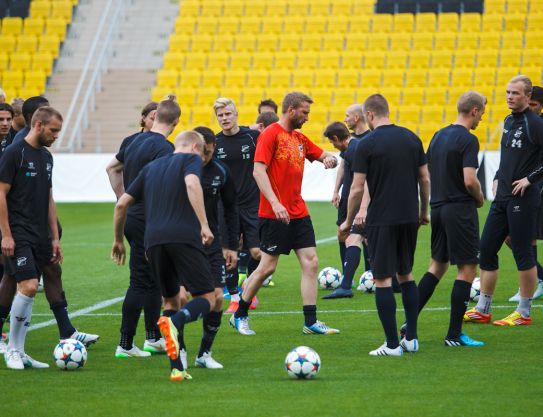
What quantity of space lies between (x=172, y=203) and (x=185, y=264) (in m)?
0.45

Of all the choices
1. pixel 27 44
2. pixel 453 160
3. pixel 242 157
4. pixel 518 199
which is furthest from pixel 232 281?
pixel 27 44

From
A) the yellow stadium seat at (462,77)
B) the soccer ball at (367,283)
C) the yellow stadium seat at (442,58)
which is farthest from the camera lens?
the yellow stadium seat at (442,58)

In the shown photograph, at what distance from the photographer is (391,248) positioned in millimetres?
8102

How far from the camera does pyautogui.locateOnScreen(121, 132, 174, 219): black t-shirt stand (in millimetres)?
8312

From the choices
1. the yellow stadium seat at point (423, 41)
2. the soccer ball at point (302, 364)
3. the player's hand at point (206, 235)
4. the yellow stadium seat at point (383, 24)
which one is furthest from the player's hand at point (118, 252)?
the yellow stadium seat at point (383, 24)

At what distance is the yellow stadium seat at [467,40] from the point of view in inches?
1234

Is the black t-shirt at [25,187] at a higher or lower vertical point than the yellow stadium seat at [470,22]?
lower

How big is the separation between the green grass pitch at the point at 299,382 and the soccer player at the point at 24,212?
0.33 metres

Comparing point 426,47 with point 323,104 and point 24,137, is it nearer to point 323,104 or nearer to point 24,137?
point 323,104

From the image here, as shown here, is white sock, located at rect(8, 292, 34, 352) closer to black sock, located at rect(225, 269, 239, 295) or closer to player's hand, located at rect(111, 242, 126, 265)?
player's hand, located at rect(111, 242, 126, 265)

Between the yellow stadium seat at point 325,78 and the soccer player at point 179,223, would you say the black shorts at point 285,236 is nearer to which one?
the soccer player at point 179,223

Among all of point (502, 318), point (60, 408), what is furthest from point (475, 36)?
point (60, 408)

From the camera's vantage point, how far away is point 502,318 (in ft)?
33.6

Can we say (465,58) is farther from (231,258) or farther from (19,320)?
(19,320)
